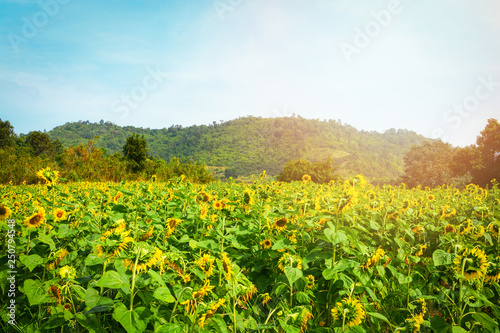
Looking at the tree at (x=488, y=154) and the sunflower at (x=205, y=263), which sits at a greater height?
the tree at (x=488, y=154)

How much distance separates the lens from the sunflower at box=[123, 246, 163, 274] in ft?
4.37

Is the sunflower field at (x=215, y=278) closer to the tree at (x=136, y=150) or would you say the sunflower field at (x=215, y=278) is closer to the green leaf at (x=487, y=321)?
the green leaf at (x=487, y=321)

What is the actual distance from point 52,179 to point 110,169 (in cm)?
1386

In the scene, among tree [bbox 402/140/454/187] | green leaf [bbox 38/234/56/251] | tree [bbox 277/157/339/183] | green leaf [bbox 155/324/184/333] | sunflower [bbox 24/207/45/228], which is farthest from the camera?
tree [bbox 402/140/454/187]

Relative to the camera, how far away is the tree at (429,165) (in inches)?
1011

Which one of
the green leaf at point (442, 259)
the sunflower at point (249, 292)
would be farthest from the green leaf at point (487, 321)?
the sunflower at point (249, 292)

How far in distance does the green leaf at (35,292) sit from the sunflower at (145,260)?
2.64 feet

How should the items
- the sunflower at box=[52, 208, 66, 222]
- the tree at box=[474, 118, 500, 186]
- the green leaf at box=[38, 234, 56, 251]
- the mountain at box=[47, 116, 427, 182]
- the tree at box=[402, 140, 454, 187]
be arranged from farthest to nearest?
the mountain at box=[47, 116, 427, 182], the tree at box=[402, 140, 454, 187], the tree at box=[474, 118, 500, 186], the sunflower at box=[52, 208, 66, 222], the green leaf at box=[38, 234, 56, 251]

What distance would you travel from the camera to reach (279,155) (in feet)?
291

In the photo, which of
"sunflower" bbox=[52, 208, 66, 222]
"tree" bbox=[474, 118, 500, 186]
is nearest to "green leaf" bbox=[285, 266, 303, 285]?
"sunflower" bbox=[52, 208, 66, 222]

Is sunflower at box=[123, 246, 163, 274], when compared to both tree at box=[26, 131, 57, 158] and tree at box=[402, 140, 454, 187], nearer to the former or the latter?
tree at box=[402, 140, 454, 187]

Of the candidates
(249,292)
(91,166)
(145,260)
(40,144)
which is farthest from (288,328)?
(40,144)

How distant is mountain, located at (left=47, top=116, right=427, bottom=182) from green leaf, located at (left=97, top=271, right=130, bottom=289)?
66534mm

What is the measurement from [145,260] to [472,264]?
2.14 meters
